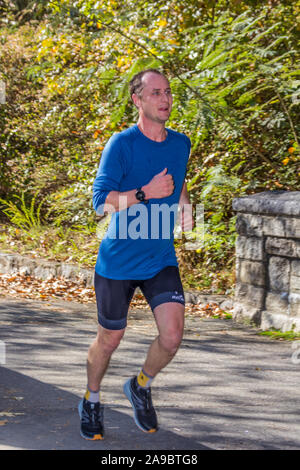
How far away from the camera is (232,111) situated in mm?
9641

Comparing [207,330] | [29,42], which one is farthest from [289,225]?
[29,42]

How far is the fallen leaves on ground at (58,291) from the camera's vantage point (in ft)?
29.6

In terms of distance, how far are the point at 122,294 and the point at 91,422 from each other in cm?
76

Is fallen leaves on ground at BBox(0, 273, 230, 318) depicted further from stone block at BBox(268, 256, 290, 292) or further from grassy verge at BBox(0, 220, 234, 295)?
stone block at BBox(268, 256, 290, 292)

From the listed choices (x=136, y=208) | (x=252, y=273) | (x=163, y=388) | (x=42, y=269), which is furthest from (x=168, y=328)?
(x=42, y=269)

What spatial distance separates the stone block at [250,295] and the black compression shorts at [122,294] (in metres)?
3.61

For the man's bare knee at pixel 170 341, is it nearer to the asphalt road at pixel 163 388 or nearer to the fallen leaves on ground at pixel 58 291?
the asphalt road at pixel 163 388

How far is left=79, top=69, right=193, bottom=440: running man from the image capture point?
170 inches

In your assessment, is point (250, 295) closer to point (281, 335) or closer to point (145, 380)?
point (281, 335)

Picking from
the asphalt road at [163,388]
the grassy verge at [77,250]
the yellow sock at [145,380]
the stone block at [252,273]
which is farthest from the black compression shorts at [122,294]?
the grassy verge at [77,250]

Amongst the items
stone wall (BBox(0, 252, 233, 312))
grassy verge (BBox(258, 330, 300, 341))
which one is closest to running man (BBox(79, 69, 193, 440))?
grassy verge (BBox(258, 330, 300, 341))

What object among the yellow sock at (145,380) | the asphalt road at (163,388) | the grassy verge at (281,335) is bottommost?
the asphalt road at (163,388)

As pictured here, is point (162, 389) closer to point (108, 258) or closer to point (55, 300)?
point (108, 258)

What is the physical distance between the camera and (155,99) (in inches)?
175
